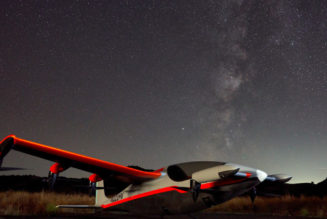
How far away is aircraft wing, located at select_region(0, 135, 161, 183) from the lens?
6969mm

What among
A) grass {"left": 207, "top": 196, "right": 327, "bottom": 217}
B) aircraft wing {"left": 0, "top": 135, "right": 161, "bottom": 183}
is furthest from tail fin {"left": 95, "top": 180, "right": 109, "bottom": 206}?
grass {"left": 207, "top": 196, "right": 327, "bottom": 217}

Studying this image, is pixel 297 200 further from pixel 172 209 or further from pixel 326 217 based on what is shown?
pixel 172 209

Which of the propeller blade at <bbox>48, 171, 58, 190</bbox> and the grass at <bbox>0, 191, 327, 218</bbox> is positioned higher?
the propeller blade at <bbox>48, 171, 58, 190</bbox>

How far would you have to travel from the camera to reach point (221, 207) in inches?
762

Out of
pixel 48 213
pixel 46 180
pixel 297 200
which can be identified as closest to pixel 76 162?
pixel 46 180

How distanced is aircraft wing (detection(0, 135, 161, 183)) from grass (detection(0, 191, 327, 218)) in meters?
6.06

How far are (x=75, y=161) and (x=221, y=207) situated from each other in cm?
1415

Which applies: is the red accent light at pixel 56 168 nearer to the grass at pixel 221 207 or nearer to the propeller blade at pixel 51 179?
the propeller blade at pixel 51 179

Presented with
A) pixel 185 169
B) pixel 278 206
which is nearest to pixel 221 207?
pixel 278 206

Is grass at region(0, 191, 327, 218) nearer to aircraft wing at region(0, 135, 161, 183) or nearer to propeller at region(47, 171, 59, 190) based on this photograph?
aircraft wing at region(0, 135, 161, 183)

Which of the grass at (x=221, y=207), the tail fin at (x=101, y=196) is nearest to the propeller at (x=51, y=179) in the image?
the tail fin at (x=101, y=196)

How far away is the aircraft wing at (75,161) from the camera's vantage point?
6.97m

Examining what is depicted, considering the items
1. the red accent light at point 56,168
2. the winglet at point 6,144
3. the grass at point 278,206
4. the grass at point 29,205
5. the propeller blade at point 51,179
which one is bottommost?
the grass at point 278,206

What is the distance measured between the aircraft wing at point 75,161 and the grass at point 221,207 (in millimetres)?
6059
